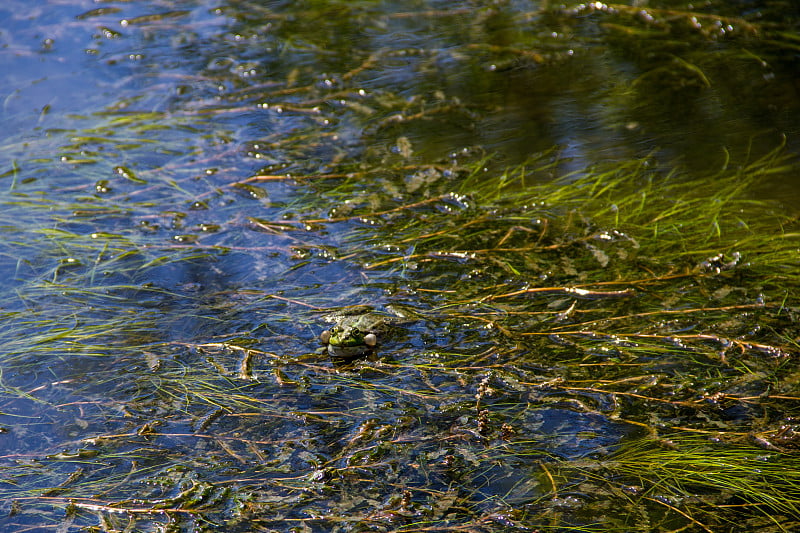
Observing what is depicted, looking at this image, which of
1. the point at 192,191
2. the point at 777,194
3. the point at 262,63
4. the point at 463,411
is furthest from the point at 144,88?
the point at 777,194

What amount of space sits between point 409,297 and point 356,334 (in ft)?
1.80

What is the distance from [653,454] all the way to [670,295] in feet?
3.73

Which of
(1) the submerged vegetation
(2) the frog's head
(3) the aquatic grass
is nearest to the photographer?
(3) the aquatic grass

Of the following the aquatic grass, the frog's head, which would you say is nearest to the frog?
the frog's head

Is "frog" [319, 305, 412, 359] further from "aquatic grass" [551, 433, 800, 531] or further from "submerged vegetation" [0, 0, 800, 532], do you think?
"aquatic grass" [551, 433, 800, 531]

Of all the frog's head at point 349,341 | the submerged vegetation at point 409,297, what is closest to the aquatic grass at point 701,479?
the submerged vegetation at point 409,297

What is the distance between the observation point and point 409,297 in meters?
3.74

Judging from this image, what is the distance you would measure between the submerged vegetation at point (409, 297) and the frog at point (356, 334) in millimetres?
70

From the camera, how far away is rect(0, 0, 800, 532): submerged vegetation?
8.99 feet

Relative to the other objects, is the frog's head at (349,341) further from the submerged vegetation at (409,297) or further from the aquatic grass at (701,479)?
the aquatic grass at (701,479)

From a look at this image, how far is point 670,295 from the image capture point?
11.9ft

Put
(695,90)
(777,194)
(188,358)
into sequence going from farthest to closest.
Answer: (695,90)
(777,194)
(188,358)

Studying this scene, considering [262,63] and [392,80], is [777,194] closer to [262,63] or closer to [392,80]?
[392,80]

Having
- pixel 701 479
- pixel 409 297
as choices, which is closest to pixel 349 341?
pixel 409 297
